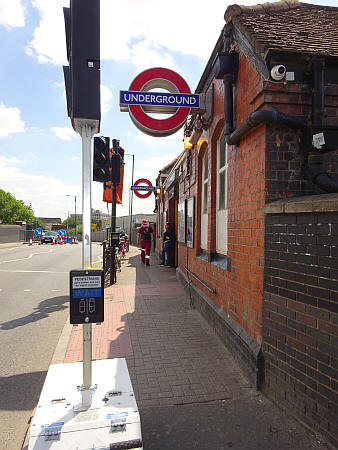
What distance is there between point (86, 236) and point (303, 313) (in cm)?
205

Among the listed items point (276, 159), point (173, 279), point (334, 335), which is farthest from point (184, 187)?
point (334, 335)

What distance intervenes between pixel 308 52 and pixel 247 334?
330 centimetres

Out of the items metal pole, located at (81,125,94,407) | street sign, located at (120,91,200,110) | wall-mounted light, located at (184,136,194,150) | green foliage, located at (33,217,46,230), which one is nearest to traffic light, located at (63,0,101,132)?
metal pole, located at (81,125,94,407)

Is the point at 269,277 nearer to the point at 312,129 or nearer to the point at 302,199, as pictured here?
the point at 302,199

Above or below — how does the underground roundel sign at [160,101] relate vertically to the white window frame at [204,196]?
above

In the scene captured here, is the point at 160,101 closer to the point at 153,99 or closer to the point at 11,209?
the point at 153,99

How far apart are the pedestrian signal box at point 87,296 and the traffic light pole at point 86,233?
9cm

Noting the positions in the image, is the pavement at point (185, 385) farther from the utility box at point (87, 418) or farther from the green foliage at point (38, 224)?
the green foliage at point (38, 224)

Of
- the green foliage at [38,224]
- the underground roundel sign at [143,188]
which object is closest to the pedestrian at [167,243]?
the underground roundel sign at [143,188]

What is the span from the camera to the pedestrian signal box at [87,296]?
2.51 m

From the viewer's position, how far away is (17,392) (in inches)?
140

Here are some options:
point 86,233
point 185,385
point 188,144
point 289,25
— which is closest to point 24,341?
point 185,385

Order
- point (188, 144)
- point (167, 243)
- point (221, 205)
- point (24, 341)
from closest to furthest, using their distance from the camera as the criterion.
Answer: point (24, 341) < point (221, 205) < point (188, 144) < point (167, 243)

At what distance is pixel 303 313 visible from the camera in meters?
2.85
